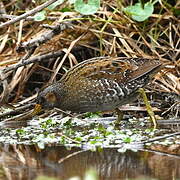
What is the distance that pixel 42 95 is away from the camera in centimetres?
578

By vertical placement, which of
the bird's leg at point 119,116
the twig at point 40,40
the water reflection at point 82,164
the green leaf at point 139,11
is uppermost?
the green leaf at point 139,11

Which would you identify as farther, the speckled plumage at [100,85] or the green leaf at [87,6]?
the green leaf at [87,6]

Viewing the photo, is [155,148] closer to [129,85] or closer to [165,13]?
[129,85]

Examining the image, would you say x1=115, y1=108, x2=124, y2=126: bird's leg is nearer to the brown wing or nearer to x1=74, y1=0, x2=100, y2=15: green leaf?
the brown wing

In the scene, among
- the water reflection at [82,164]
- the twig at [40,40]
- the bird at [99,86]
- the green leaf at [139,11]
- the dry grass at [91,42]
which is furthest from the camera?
the dry grass at [91,42]

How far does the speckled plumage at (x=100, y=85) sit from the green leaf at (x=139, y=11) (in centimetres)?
94

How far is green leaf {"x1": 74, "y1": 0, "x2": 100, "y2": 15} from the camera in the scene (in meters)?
6.42

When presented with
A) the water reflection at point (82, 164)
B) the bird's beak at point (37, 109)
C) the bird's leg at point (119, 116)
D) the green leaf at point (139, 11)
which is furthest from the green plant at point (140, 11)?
the water reflection at point (82, 164)

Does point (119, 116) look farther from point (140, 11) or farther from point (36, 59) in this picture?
Answer: point (140, 11)

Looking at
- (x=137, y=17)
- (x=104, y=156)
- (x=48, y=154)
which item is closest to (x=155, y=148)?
(x=104, y=156)

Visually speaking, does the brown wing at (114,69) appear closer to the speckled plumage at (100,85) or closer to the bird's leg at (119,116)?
the speckled plumage at (100,85)

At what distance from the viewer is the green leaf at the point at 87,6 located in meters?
6.42

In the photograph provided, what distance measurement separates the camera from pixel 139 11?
22.2 feet

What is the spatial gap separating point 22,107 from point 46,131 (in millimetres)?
817
